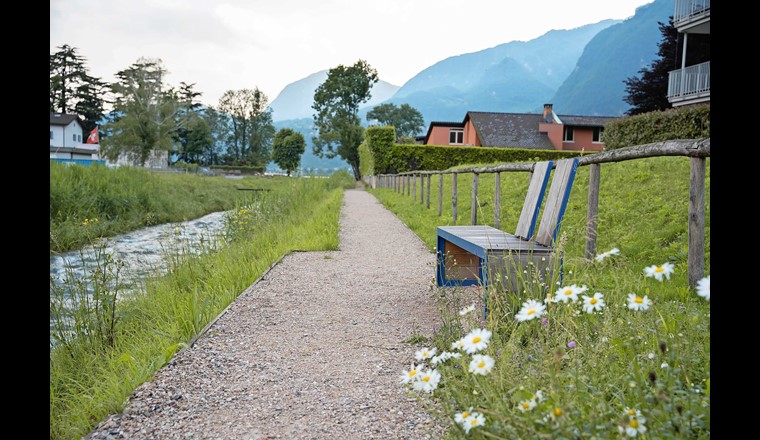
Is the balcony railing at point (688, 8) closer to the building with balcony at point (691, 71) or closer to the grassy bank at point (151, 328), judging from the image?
the building with balcony at point (691, 71)

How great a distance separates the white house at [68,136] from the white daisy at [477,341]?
56.9 m

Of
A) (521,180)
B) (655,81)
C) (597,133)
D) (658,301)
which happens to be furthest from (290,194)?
(597,133)

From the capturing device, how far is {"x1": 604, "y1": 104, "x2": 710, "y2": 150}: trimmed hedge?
1354cm

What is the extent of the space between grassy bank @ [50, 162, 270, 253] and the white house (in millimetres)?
40368

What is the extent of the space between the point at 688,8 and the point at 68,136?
54.9 m

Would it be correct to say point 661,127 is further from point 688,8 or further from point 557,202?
point 557,202

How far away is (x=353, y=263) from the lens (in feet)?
21.4

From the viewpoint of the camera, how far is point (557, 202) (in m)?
3.80

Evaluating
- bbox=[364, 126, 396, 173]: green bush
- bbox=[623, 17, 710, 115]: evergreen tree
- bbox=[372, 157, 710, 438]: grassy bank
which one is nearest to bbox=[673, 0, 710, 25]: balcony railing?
bbox=[623, 17, 710, 115]: evergreen tree

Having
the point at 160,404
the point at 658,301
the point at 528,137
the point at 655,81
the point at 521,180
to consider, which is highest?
the point at 655,81
